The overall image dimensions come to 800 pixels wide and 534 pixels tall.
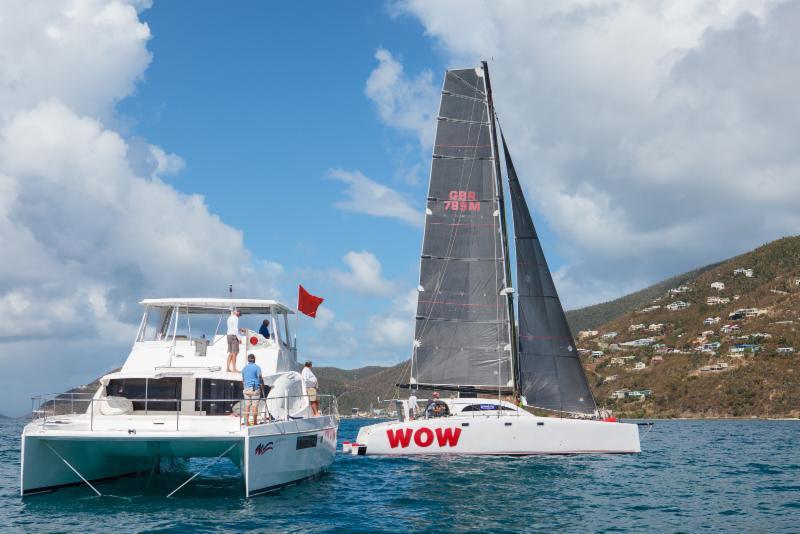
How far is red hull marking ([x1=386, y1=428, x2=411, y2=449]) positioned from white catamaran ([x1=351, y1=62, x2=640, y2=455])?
111cm

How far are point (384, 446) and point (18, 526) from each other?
53.3 feet

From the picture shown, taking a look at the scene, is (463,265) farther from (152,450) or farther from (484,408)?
(152,450)

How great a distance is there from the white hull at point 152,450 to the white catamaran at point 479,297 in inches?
417

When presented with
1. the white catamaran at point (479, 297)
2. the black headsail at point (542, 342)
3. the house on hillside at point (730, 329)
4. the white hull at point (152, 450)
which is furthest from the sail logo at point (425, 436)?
the house on hillside at point (730, 329)

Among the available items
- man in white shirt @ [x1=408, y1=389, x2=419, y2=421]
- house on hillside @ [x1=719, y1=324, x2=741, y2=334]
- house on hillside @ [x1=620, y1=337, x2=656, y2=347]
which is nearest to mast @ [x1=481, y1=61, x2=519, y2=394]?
man in white shirt @ [x1=408, y1=389, x2=419, y2=421]

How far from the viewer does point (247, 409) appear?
18797 mm

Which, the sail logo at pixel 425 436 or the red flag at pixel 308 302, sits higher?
the red flag at pixel 308 302

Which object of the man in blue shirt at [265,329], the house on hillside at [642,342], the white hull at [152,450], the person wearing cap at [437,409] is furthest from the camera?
the house on hillside at [642,342]

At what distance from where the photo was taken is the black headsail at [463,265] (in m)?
33.2

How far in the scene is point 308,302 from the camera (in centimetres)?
2611

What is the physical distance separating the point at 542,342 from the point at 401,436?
7326mm

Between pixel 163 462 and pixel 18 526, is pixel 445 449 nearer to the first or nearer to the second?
pixel 163 462

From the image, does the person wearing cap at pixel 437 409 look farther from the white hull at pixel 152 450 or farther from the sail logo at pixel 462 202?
the white hull at pixel 152 450

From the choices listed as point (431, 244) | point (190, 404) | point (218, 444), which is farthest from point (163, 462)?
point (431, 244)
